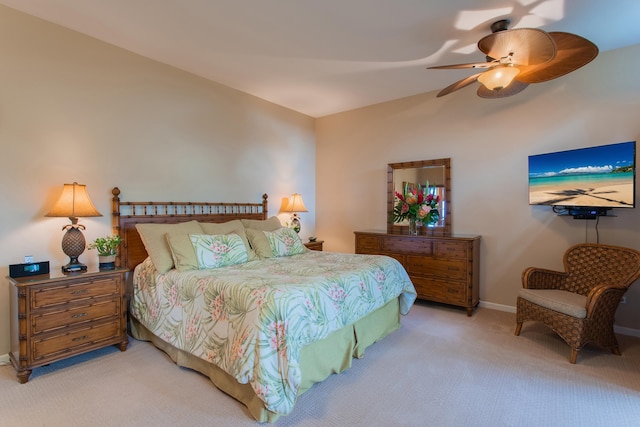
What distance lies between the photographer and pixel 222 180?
4.18 m

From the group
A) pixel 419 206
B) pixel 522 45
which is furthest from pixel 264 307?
pixel 419 206

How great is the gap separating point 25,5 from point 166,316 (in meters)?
2.84

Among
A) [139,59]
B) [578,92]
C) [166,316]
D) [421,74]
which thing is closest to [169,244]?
[166,316]

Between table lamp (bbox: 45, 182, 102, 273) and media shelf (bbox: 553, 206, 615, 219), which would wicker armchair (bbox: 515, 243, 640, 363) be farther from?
table lamp (bbox: 45, 182, 102, 273)

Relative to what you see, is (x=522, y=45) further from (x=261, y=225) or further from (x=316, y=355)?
(x=261, y=225)

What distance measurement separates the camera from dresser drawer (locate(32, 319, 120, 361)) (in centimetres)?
239

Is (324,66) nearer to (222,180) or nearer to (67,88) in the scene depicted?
(222,180)

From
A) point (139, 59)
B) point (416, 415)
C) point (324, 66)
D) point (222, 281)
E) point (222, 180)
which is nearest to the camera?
point (416, 415)

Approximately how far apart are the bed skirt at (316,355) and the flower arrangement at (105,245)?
29.8 inches

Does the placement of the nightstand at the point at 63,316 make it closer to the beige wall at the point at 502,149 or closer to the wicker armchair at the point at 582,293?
the beige wall at the point at 502,149

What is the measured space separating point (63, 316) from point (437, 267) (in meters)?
3.87

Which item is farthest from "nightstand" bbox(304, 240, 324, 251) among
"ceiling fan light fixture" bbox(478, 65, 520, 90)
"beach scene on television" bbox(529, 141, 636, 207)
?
"ceiling fan light fixture" bbox(478, 65, 520, 90)

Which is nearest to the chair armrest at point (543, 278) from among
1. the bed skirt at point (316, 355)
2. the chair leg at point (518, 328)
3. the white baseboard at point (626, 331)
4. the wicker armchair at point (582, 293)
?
the wicker armchair at point (582, 293)

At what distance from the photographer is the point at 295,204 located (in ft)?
16.2
